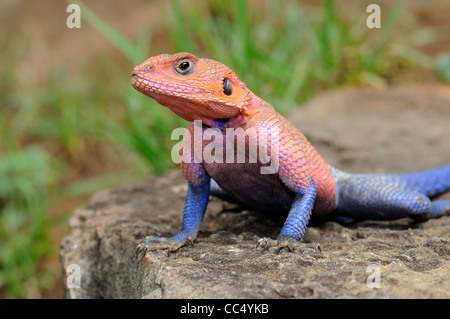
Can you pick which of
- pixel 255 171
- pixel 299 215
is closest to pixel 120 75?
pixel 255 171

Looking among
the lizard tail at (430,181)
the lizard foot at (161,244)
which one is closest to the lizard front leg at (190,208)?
the lizard foot at (161,244)

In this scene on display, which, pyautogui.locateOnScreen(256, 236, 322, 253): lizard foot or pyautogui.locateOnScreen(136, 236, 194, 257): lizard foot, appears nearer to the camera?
pyautogui.locateOnScreen(256, 236, 322, 253): lizard foot

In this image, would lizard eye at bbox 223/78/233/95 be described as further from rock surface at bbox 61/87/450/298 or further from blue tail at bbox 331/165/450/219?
blue tail at bbox 331/165/450/219

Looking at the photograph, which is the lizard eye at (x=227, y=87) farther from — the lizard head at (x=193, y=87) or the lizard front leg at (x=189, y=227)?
Result: the lizard front leg at (x=189, y=227)

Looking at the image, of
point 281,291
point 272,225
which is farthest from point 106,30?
point 281,291

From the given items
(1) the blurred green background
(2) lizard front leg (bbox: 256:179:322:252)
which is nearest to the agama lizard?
(2) lizard front leg (bbox: 256:179:322:252)

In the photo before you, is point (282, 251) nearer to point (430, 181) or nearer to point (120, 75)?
point (430, 181)
